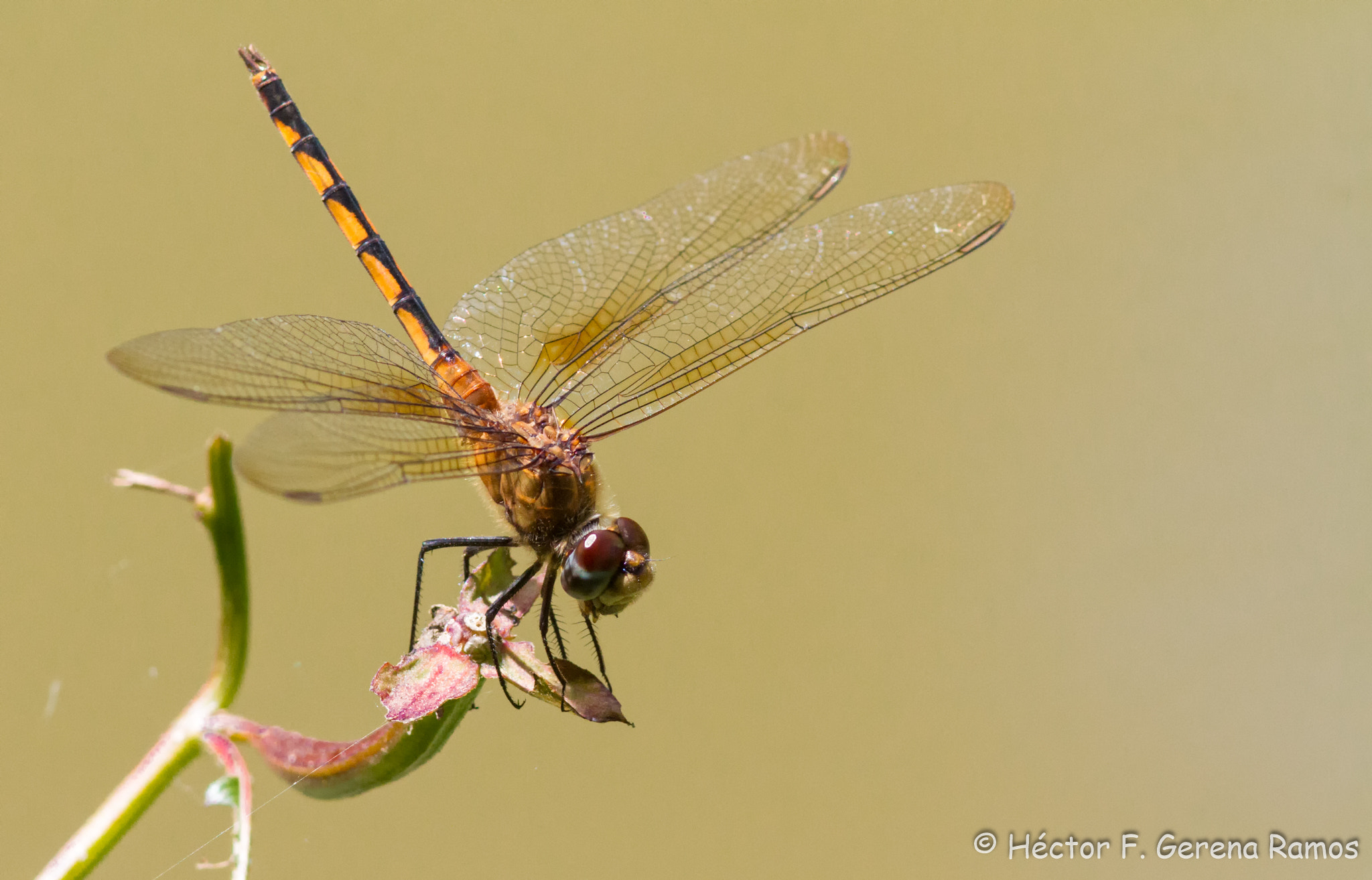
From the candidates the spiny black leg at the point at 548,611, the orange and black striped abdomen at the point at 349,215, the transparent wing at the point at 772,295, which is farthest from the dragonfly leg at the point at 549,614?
the orange and black striped abdomen at the point at 349,215

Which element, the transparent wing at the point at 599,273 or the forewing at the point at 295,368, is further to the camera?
the transparent wing at the point at 599,273

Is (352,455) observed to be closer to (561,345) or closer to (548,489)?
(548,489)

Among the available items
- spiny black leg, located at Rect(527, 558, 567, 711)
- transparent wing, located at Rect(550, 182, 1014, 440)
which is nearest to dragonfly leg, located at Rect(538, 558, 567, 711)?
spiny black leg, located at Rect(527, 558, 567, 711)

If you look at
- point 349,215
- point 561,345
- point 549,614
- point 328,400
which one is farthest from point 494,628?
point 349,215

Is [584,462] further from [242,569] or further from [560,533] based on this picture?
[242,569]

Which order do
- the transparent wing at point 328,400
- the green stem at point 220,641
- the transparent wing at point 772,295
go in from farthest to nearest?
the transparent wing at point 772,295 < the transparent wing at point 328,400 < the green stem at point 220,641

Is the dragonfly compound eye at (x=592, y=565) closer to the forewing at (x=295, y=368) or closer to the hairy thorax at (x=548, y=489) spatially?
the hairy thorax at (x=548, y=489)
